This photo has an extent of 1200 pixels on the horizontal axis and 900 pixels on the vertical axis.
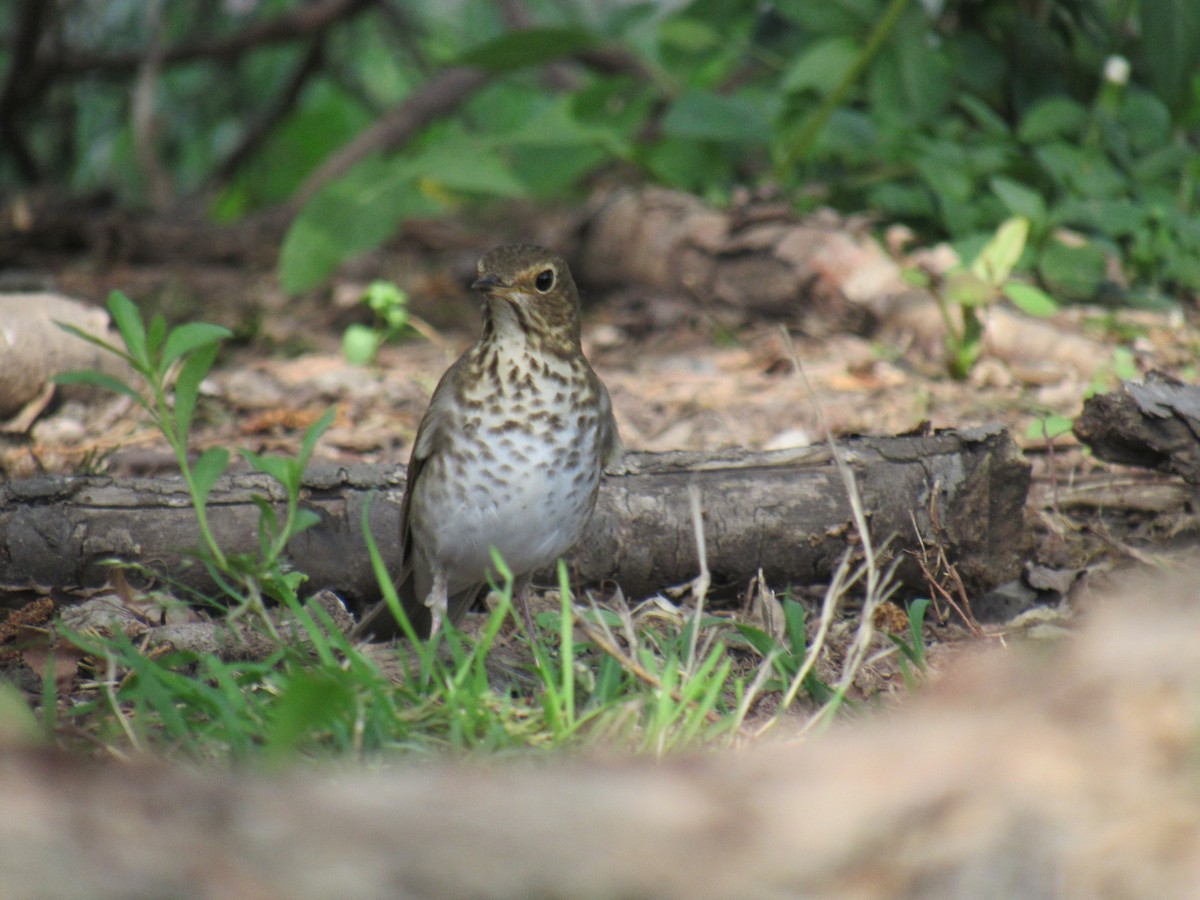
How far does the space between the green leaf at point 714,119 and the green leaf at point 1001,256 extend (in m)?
1.79

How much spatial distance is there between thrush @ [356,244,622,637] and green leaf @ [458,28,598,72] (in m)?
3.48

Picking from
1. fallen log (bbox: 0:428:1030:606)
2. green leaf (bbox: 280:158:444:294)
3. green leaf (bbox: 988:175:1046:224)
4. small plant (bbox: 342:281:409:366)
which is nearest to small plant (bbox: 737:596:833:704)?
fallen log (bbox: 0:428:1030:606)

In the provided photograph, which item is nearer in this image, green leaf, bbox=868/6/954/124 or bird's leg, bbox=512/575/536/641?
bird's leg, bbox=512/575/536/641

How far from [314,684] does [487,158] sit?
482cm

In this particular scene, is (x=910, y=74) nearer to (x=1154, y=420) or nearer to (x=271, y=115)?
(x=1154, y=420)

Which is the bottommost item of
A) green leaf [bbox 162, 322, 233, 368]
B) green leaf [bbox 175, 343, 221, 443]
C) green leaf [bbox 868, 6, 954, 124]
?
green leaf [bbox 175, 343, 221, 443]

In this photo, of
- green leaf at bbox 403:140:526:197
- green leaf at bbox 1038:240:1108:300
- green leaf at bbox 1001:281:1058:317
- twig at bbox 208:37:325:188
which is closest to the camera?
green leaf at bbox 1001:281:1058:317

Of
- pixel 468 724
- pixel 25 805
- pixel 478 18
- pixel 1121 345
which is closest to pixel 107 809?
pixel 25 805

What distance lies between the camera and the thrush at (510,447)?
3229mm

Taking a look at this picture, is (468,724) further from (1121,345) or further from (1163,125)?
(1163,125)

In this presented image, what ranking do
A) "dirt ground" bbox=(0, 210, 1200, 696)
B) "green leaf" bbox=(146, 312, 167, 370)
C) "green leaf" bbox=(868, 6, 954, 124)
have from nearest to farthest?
"green leaf" bbox=(146, 312, 167, 370) < "dirt ground" bbox=(0, 210, 1200, 696) < "green leaf" bbox=(868, 6, 954, 124)

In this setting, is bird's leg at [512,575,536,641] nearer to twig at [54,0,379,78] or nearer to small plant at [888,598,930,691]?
small plant at [888,598,930,691]

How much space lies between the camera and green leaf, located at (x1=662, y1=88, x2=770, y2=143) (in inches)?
240

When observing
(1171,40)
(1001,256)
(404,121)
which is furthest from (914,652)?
(404,121)
